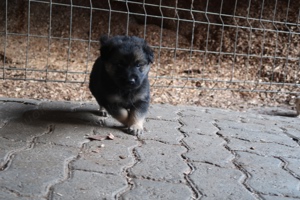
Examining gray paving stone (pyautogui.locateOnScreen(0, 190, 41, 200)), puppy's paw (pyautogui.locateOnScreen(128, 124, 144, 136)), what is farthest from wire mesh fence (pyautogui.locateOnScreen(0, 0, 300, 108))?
gray paving stone (pyautogui.locateOnScreen(0, 190, 41, 200))

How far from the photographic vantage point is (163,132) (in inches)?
138

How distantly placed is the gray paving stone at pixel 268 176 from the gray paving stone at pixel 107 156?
0.80 metres

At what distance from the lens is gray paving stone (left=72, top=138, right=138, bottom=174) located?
2.59 meters

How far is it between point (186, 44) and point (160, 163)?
527cm

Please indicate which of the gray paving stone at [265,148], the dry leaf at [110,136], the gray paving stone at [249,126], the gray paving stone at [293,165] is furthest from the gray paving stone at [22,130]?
the gray paving stone at [293,165]

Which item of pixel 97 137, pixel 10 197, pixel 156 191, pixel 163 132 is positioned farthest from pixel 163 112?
pixel 10 197

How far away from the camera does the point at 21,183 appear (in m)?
2.24

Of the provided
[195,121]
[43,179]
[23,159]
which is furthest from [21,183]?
[195,121]

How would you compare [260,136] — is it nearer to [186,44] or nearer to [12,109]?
[12,109]

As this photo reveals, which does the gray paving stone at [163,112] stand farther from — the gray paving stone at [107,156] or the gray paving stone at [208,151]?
the gray paving stone at [107,156]

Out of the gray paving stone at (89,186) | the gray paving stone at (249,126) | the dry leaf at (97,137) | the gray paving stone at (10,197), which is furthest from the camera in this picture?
the gray paving stone at (249,126)

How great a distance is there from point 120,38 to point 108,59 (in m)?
0.24

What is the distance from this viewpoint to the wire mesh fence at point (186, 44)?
5.85 m

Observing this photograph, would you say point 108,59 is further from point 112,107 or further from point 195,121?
point 195,121
